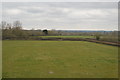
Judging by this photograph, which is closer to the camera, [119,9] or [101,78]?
[101,78]

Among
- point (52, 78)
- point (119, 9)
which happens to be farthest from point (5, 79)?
point (119, 9)

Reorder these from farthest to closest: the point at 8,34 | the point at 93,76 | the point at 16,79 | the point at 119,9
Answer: the point at 8,34, the point at 119,9, the point at 93,76, the point at 16,79

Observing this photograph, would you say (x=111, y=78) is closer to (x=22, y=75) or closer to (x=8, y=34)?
(x=22, y=75)

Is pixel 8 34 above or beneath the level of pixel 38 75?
above

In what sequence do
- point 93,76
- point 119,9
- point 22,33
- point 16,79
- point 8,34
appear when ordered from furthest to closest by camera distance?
point 22,33
point 8,34
point 119,9
point 93,76
point 16,79

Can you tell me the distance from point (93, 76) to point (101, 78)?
0.78ft

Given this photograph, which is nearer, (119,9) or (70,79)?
(70,79)

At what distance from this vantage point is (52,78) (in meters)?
3.52

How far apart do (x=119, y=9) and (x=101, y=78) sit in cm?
578

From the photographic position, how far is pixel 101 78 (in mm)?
3572

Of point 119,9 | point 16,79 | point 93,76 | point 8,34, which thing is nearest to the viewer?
point 16,79

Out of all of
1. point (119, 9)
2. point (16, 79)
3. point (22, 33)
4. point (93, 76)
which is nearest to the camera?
point (16, 79)

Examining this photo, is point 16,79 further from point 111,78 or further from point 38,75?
point 111,78

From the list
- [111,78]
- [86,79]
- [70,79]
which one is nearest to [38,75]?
[70,79]
